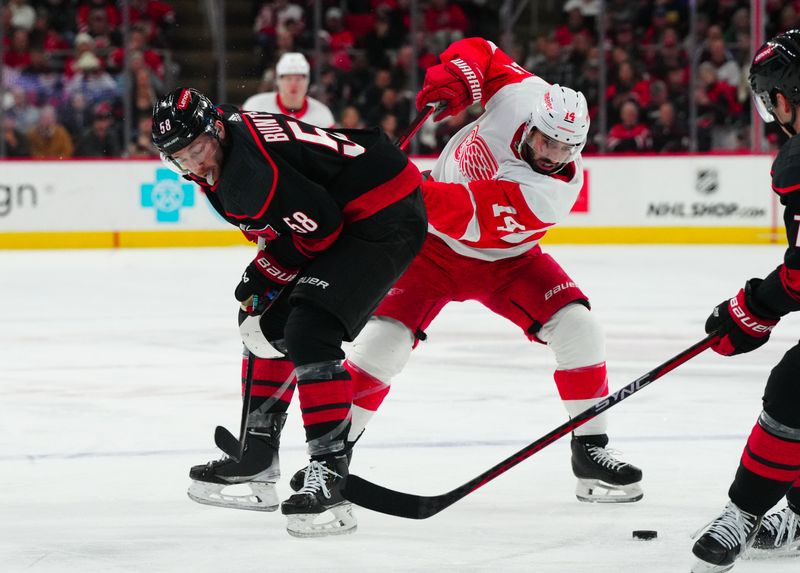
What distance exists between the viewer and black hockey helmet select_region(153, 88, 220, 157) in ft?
8.25

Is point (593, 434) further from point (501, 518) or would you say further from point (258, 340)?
point (258, 340)

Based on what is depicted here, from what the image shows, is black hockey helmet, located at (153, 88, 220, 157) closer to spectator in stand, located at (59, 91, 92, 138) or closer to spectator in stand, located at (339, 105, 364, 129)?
spectator in stand, located at (59, 91, 92, 138)

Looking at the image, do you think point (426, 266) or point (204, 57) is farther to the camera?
point (204, 57)

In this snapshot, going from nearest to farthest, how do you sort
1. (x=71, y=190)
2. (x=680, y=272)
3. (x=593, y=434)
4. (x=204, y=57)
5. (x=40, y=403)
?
(x=593, y=434) < (x=40, y=403) < (x=680, y=272) < (x=71, y=190) < (x=204, y=57)

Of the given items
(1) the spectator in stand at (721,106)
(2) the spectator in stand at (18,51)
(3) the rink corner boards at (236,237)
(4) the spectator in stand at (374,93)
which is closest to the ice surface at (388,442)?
(3) the rink corner boards at (236,237)

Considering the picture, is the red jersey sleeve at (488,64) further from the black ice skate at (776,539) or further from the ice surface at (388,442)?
the black ice skate at (776,539)

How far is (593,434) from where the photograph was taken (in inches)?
123

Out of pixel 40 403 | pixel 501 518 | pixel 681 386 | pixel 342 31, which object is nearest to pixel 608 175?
pixel 342 31

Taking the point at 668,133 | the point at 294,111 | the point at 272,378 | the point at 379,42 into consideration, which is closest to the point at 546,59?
the point at 668,133

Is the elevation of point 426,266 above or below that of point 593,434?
above

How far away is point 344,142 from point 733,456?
1.36 m

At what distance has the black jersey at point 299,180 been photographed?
254 cm

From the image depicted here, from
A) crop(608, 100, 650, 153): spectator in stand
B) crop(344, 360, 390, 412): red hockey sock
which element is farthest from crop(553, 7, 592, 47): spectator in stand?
crop(344, 360, 390, 412): red hockey sock

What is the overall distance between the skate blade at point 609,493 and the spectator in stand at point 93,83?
294 inches
